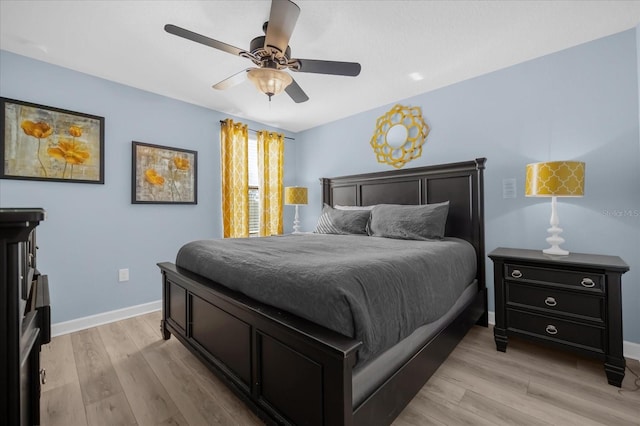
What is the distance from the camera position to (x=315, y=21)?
6.74 feet

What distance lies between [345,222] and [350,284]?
2.00 m

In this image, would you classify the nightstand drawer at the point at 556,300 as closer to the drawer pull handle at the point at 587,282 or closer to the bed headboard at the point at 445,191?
the drawer pull handle at the point at 587,282

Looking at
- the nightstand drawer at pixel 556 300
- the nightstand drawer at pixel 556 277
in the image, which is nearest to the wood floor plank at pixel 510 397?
the nightstand drawer at pixel 556 300

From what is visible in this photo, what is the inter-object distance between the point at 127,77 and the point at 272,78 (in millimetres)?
1936

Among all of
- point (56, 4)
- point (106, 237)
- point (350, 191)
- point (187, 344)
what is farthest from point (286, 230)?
point (56, 4)

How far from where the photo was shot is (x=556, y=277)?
2041 millimetres

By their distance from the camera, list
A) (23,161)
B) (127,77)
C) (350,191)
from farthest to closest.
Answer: (350,191) → (127,77) → (23,161)

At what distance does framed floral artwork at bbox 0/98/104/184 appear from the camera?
95.3 inches

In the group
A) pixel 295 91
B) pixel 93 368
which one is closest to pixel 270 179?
pixel 295 91

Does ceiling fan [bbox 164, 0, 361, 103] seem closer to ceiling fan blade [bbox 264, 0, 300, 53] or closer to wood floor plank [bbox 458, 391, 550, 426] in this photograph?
ceiling fan blade [bbox 264, 0, 300, 53]

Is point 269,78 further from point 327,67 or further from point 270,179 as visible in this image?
point 270,179

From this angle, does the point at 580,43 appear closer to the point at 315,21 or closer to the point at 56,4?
the point at 315,21

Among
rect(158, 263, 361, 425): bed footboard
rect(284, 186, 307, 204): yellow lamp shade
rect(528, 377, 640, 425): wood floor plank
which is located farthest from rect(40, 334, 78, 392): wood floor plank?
rect(528, 377, 640, 425): wood floor plank

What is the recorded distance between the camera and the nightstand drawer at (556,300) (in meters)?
Answer: 1.91
